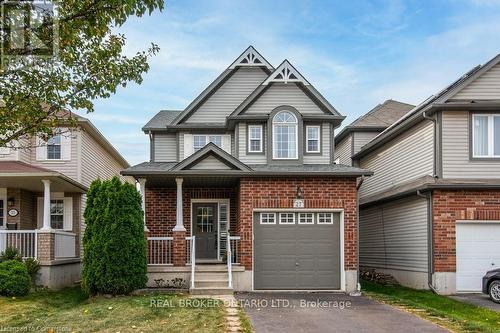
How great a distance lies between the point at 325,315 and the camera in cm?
1278

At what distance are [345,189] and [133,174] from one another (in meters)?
6.33

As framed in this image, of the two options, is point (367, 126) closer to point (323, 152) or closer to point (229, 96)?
point (323, 152)

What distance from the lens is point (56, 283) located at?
59.1ft

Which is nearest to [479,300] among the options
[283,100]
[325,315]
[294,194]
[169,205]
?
[325,315]

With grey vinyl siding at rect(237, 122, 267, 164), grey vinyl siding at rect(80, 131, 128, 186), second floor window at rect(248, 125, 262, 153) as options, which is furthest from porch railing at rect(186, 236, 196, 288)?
grey vinyl siding at rect(80, 131, 128, 186)

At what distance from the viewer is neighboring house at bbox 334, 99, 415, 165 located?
25.4m

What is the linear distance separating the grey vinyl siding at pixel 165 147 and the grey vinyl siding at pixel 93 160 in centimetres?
234

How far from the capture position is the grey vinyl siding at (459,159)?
698 inches

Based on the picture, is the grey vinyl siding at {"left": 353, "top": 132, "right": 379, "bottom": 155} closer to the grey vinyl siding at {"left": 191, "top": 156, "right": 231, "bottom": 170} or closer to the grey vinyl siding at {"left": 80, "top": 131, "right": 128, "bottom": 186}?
the grey vinyl siding at {"left": 191, "top": 156, "right": 231, "bottom": 170}

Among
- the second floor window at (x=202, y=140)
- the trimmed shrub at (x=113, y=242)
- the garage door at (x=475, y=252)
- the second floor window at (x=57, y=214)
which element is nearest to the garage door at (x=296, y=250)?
the garage door at (x=475, y=252)

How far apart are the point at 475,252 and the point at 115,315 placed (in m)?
10.8

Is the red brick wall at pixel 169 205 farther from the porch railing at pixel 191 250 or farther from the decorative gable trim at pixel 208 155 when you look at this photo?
the decorative gable trim at pixel 208 155

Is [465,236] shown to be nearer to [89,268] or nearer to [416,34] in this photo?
[416,34]
